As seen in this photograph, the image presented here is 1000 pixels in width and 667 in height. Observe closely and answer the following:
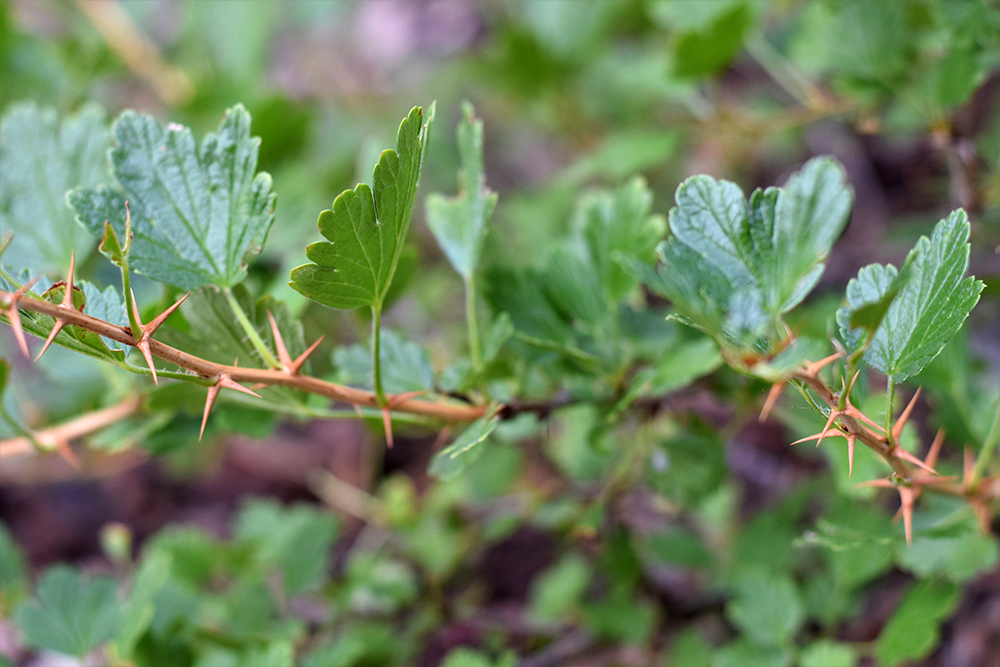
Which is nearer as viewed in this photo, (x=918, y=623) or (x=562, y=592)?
(x=918, y=623)

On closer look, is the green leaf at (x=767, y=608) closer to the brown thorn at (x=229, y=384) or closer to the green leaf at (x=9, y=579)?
the brown thorn at (x=229, y=384)

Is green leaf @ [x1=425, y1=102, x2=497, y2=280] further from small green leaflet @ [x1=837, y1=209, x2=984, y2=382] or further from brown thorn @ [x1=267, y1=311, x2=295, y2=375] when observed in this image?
small green leaflet @ [x1=837, y1=209, x2=984, y2=382]

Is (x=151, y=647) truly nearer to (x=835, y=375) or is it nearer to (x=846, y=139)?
(x=835, y=375)

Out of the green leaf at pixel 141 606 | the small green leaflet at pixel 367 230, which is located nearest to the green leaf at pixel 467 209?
the small green leaflet at pixel 367 230

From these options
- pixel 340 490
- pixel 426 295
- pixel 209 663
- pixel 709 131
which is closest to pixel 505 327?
pixel 209 663

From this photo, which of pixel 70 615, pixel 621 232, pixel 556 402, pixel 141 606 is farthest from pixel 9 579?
pixel 621 232

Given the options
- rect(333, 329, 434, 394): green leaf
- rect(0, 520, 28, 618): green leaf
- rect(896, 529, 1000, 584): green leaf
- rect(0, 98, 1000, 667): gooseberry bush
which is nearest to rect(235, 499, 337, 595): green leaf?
rect(0, 98, 1000, 667): gooseberry bush

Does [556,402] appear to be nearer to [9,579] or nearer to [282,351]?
[282,351]
